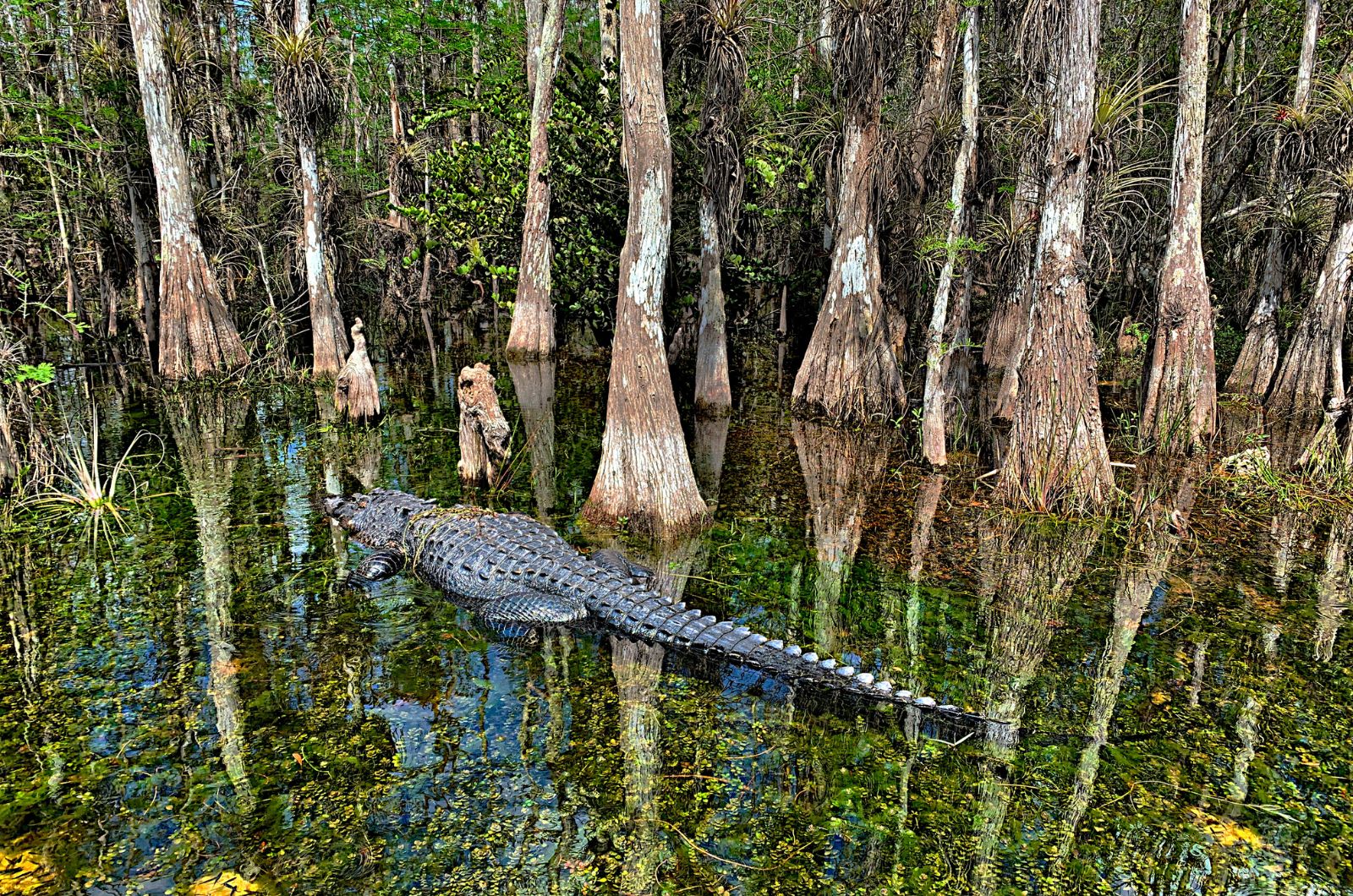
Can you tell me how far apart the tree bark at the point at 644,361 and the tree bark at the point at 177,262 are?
9.60m

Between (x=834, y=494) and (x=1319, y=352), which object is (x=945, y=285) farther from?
(x=1319, y=352)

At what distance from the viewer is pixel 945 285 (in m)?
8.60

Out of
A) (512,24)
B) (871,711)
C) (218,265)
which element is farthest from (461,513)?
(512,24)

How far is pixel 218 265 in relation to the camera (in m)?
15.0

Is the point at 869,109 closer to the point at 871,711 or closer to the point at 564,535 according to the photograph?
the point at 564,535

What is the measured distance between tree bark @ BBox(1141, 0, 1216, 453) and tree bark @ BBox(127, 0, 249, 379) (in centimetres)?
1391

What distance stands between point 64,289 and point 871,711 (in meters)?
17.5

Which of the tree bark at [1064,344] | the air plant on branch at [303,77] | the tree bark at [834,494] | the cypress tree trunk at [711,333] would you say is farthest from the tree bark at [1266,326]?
the air plant on branch at [303,77]

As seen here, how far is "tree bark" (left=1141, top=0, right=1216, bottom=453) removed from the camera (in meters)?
9.42

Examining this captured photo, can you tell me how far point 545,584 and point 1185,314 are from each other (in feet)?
28.3

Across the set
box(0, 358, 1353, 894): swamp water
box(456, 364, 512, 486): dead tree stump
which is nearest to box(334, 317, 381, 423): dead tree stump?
box(456, 364, 512, 486): dead tree stump

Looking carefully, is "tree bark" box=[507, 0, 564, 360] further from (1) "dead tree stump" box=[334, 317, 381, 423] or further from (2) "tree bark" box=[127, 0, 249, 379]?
(2) "tree bark" box=[127, 0, 249, 379]

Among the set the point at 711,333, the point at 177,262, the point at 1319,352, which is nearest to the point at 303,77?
the point at 177,262

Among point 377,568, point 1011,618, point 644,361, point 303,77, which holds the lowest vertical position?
point 1011,618
